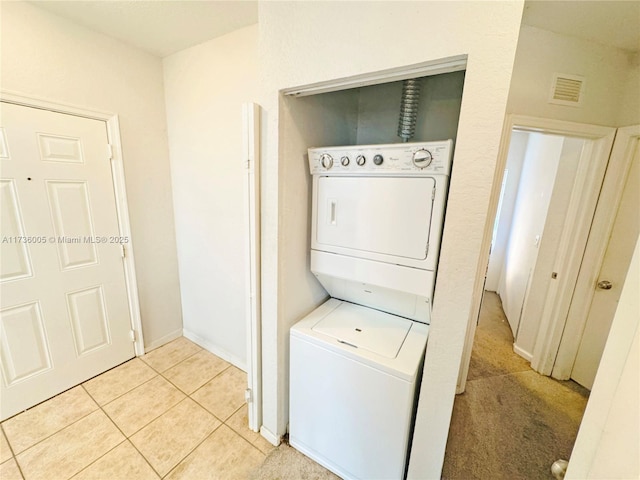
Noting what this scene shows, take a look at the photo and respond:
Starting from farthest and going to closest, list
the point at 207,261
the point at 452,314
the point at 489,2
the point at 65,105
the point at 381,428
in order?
the point at 207,261 < the point at 65,105 < the point at 381,428 < the point at 452,314 < the point at 489,2

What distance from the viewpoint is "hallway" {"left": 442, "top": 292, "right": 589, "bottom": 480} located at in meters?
1.50

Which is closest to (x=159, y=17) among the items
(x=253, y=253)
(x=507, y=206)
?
(x=253, y=253)

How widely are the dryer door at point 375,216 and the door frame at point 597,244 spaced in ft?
5.98

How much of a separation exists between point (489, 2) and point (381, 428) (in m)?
1.69

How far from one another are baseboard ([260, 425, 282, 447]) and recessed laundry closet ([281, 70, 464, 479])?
0.11 metres

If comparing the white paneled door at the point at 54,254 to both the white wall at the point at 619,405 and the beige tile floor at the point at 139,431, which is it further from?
the white wall at the point at 619,405

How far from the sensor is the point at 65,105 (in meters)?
1.69

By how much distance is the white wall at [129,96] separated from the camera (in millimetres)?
1518

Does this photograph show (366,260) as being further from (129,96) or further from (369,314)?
(129,96)

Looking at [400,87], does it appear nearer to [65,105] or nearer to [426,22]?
[426,22]

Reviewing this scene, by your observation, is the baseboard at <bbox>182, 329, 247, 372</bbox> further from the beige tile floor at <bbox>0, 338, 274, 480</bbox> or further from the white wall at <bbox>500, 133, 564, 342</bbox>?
the white wall at <bbox>500, 133, 564, 342</bbox>

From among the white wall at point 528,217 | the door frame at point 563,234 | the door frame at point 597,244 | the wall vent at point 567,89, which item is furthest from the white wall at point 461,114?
the white wall at point 528,217

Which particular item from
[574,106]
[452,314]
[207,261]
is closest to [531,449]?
[452,314]

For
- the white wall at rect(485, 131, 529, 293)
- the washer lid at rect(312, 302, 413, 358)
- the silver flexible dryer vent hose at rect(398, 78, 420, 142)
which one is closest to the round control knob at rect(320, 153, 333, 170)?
the silver flexible dryer vent hose at rect(398, 78, 420, 142)
